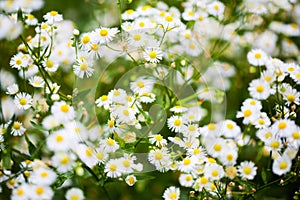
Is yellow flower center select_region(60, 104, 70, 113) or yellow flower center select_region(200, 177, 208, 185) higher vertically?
yellow flower center select_region(60, 104, 70, 113)

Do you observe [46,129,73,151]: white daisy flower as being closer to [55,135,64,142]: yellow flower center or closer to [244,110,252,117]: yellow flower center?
[55,135,64,142]: yellow flower center

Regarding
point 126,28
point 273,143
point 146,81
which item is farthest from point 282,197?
point 126,28

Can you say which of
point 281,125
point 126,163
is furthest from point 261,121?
point 126,163

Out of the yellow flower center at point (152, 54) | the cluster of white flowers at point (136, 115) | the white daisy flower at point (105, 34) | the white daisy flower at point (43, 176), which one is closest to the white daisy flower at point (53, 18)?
the cluster of white flowers at point (136, 115)

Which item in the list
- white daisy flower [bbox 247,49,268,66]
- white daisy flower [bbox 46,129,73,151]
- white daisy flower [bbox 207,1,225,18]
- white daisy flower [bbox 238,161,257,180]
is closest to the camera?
white daisy flower [bbox 46,129,73,151]

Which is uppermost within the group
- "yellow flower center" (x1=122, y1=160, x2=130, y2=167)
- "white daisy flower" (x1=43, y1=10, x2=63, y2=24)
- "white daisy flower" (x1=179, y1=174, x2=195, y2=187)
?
"white daisy flower" (x1=43, y1=10, x2=63, y2=24)

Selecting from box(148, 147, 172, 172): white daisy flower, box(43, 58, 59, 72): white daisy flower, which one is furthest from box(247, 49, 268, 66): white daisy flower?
box(43, 58, 59, 72): white daisy flower

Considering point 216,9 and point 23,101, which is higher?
point 216,9

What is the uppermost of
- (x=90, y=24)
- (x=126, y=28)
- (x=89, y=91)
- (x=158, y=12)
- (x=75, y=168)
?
(x=90, y=24)

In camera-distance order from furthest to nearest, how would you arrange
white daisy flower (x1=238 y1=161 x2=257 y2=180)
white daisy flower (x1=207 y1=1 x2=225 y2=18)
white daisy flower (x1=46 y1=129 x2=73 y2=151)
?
white daisy flower (x1=207 y1=1 x2=225 y2=18) → white daisy flower (x1=238 y1=161 x2=257 y2=180) → white daisy flower (x1=46 y1=129 x2=73 y2=151)

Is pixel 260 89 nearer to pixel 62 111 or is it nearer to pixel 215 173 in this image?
pixel 215 173

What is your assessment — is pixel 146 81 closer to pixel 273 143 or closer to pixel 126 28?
pixel 126 28
